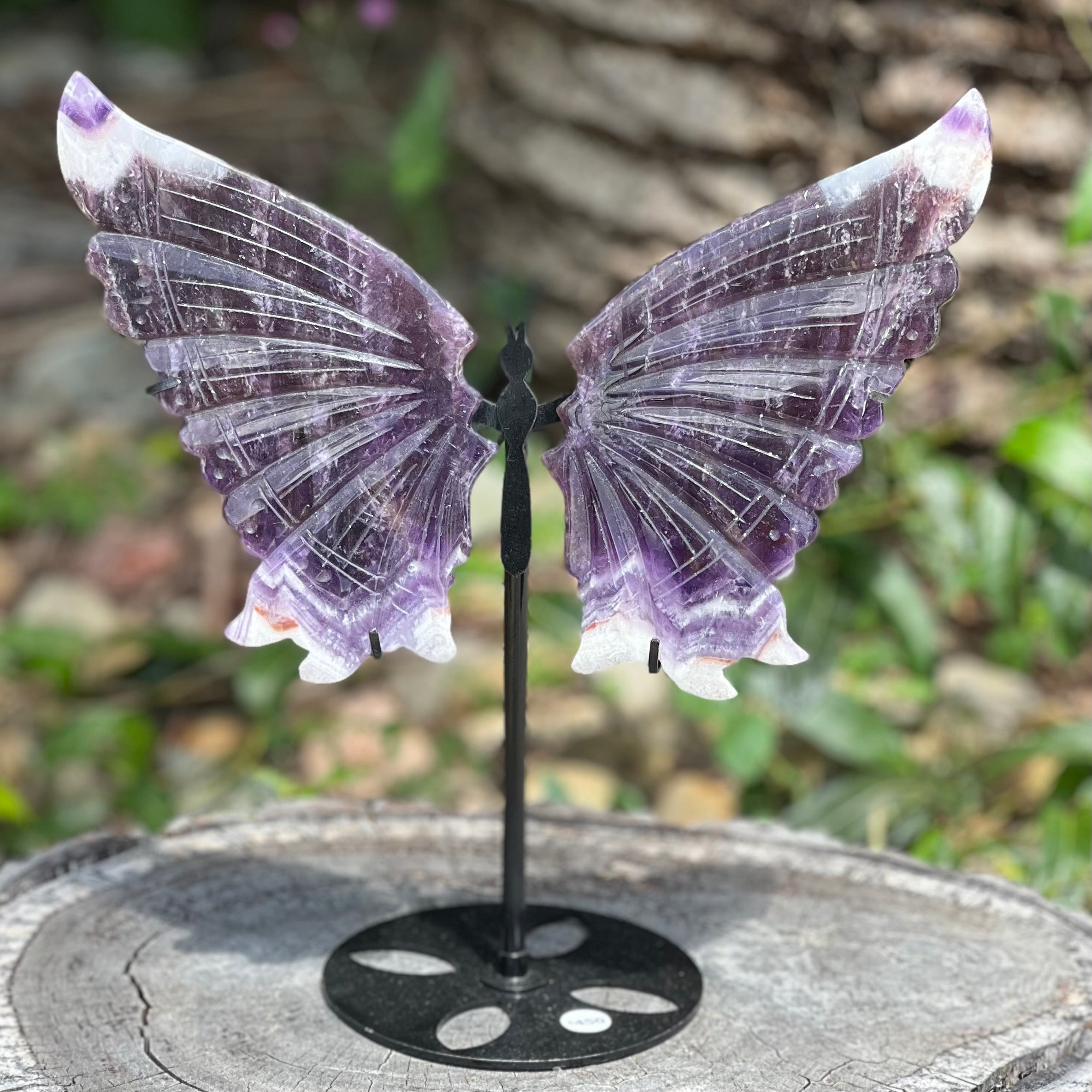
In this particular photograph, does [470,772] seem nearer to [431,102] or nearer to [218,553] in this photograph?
[218,553]

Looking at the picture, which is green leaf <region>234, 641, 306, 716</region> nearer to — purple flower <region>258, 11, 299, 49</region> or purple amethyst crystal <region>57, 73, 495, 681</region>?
purple amethyst crystal <region>57, 73, 495, 681</region>

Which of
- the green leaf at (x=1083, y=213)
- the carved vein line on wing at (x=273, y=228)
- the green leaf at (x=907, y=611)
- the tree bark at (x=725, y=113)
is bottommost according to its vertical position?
the carved vein line on wing at (x=273, y=228)

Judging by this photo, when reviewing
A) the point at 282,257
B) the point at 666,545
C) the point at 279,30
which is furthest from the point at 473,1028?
the point at 279,30

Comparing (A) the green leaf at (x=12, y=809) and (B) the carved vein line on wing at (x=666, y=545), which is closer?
(B) the carved vein line on wing at (x=666, y=545)

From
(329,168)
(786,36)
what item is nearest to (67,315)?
(329,168)

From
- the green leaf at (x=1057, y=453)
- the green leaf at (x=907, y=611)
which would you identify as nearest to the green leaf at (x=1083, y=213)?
the green leaf at (x=1057, y=453)

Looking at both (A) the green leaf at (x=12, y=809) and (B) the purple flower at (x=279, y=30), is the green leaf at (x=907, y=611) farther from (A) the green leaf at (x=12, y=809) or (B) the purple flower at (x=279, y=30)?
(B) the purple flower at (x=279, y=30)

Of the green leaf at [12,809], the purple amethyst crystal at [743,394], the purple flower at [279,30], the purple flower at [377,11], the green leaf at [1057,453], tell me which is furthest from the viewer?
the purple flower at [279,30]
